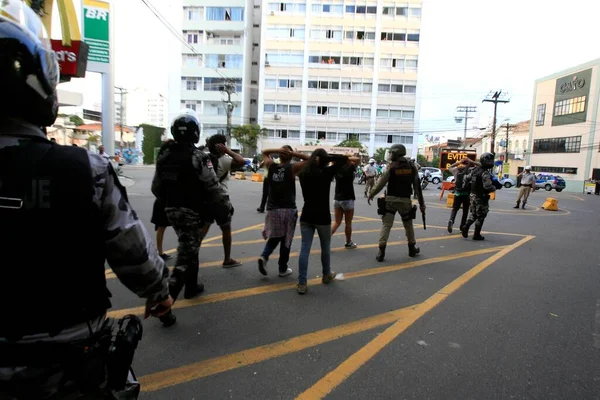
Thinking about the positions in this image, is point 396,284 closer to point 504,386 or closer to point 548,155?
point 504,386

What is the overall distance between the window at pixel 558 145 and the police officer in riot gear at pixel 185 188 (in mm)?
50810

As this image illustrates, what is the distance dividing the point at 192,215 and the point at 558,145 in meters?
53.8

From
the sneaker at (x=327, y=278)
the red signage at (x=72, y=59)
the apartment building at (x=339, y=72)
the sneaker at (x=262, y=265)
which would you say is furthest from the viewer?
the apartment building at (x=339, y=72)

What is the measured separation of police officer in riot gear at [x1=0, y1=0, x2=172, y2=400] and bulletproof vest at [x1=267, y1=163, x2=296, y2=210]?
139 inches

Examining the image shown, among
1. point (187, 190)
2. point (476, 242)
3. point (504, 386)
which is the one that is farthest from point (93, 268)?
point (476, 242)

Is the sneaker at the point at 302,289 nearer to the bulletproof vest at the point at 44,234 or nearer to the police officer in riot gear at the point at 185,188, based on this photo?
the police officer in riot gear at the point at 185,188

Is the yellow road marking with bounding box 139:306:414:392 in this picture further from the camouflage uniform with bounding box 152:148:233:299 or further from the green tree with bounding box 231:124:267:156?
the green tree with bounding box 231:124:267:156

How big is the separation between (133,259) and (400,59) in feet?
179

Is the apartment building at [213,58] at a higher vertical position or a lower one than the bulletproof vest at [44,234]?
higher

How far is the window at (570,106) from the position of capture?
1679 inches

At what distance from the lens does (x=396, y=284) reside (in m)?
4.83

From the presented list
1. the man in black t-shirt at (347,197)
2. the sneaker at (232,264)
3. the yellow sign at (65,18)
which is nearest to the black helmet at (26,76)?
the sneaker at (232,264)

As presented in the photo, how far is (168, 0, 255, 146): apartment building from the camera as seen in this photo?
52.2 metres

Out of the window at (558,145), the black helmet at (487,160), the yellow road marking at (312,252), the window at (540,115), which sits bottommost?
the yellow road marking at (312,252)
